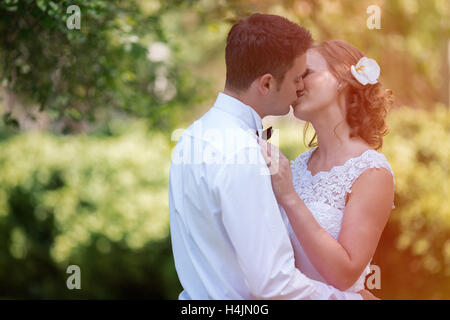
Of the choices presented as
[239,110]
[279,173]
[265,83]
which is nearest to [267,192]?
[279,173]

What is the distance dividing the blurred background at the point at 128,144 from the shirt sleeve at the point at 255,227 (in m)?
1.77

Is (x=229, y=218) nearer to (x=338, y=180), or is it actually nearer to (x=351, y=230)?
(x=351, y=230)

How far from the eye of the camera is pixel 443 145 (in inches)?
215

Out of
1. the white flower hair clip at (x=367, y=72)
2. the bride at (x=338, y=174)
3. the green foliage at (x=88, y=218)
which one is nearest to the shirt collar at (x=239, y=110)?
the bride at (x=338, y=174)

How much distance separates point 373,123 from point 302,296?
128cm

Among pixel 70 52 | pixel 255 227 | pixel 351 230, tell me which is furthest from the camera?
pixel 70 52

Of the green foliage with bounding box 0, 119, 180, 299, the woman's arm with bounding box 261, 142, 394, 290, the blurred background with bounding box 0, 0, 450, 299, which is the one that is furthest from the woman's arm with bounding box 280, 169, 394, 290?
the green foliage with bounding box 0, 119, 180, 299

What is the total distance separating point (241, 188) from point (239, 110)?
1.28 ft

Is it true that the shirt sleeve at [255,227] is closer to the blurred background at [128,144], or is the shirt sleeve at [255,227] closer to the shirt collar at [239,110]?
the shirt collar at [239,110]

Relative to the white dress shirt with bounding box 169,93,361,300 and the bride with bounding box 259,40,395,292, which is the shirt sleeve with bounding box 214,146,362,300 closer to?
the white dress shirt with bounding box 169,93,361,300

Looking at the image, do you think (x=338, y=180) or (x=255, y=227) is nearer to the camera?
(x=255, y=227)

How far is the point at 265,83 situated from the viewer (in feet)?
7.60

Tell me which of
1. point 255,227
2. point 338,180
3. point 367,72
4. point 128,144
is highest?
point 367,72
